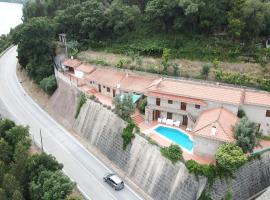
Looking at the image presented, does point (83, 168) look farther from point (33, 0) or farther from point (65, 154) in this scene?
point (33, 0)

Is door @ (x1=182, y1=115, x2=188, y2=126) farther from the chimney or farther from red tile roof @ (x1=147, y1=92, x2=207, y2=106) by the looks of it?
the chimney

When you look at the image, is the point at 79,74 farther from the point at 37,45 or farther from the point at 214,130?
the point at 214,130

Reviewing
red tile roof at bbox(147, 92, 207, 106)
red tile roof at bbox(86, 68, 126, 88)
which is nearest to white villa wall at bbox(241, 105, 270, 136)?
red tile roof at bbox(147, 92, 207, 106)

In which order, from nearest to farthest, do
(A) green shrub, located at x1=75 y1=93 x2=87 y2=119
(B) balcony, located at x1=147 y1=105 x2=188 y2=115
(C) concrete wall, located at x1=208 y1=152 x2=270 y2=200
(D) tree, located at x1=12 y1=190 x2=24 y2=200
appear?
(D) tree, located at x1=12 y1=190 x2=24 y2=200, (C) concrete wall, located at x1=208 y1=152 x2=270 y2=200, (B) balcony, located at x1=147 y1=105 x2=188 y2=115, (A) green shrub, located at x1=75 y1=93 x2=87 y2=119

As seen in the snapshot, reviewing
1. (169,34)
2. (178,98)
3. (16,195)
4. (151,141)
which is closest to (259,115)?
(178,98)

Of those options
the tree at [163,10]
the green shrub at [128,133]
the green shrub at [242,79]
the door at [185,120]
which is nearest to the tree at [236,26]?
the green shrub at [242,79]

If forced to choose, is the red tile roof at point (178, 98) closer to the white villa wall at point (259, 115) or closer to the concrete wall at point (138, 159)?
the white villa wall at point (259, 115)
